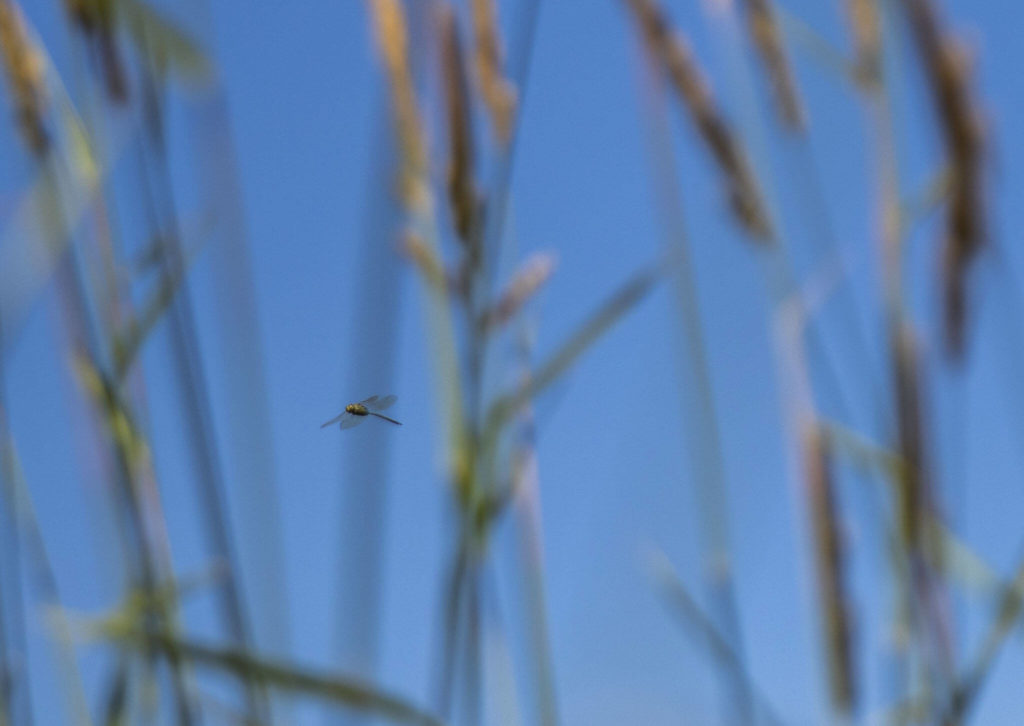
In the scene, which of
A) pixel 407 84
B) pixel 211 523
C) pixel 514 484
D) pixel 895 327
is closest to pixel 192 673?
pixel 211 523

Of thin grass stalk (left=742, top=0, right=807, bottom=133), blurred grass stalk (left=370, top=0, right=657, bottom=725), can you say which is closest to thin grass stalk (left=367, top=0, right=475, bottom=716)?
blurred grass stalk (left=370, top=0, right=657, bottom=725)

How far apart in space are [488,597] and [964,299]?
36 centimetres

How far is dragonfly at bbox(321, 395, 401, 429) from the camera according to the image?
1.60 ft

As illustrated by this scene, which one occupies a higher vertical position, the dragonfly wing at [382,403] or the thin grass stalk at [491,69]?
the thin grass stalk at [491,69]

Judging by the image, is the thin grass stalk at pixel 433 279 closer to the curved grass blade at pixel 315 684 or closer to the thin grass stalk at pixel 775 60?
the curved grass blade at pixel 315 684

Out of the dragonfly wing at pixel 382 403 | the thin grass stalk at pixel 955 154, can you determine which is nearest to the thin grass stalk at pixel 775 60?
the thin grass stalk at pixel 955 154

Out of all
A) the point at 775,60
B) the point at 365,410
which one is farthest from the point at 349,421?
the point at 775,60

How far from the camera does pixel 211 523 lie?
52cm

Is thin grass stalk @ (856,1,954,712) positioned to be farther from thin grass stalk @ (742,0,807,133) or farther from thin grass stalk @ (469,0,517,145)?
thin grass stalk @ (469,0,517,145)

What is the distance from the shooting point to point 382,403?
0.50 m

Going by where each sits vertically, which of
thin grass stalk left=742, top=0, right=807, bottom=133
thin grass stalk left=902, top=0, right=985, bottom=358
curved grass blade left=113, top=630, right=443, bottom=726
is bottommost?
curved grass blade left=113, top=630, right=443, bottom=726

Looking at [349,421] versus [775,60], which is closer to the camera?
[349,421]

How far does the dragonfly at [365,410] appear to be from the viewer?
49cm

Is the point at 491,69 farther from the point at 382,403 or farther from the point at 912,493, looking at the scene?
the point at 912,493
